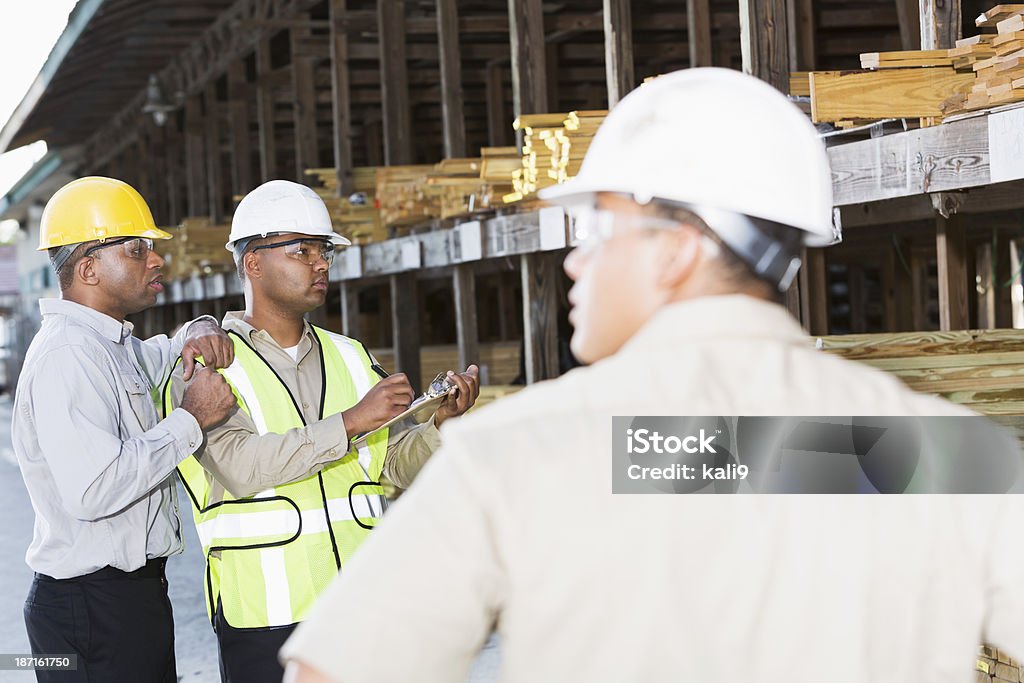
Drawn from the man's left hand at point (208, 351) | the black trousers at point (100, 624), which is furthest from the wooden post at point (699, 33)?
the black trousers at point (100, 624)

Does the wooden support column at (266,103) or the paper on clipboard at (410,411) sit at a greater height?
the wooden support column at (266,103)

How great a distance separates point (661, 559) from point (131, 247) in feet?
10.2

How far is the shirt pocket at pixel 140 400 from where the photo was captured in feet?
12.6

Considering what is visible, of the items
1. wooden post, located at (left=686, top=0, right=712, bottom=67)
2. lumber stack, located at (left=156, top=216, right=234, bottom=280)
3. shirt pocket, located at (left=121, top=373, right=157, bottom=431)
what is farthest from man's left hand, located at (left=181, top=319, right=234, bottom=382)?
lumber stack, located at (left=156, top=216, right=234, bottom=280)

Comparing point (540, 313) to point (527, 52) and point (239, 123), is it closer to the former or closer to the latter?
point (527, 52)

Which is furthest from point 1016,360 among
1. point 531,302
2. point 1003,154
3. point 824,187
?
point 824,187

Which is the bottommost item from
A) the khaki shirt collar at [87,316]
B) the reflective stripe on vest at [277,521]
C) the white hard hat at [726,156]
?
the reflective stripe on vest at [277,521]

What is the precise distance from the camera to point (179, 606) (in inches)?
329

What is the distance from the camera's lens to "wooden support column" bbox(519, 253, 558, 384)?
29.7ft

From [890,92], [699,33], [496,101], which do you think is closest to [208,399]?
[890,92]

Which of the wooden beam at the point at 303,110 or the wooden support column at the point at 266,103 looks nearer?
the wooden beam at the point at 303,110

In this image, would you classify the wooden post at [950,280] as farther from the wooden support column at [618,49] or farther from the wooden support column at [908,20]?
the wooden support column at [618,49]

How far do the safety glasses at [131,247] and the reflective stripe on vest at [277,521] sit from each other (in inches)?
21.2

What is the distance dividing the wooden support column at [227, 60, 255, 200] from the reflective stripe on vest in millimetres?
12654
